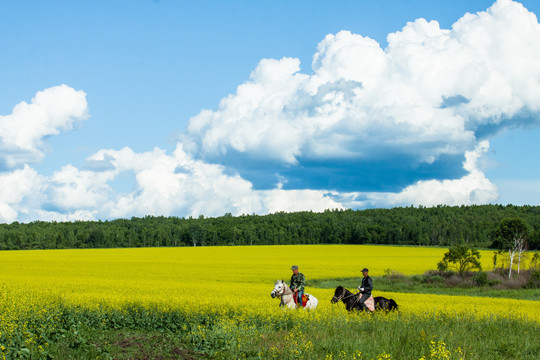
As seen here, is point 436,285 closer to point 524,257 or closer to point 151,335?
point 524,257

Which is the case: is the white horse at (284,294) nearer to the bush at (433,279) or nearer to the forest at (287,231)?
the bush at (433,279)

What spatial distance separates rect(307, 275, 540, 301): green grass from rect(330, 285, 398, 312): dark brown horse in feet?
53.3

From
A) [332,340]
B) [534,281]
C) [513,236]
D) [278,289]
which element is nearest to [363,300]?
[278,289]

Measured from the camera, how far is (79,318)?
15.4 meters

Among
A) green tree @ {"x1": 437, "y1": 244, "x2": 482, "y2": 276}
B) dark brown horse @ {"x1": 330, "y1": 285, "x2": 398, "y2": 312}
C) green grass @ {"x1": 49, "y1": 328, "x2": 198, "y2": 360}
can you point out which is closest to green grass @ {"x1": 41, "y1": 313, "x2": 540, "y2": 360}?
green grass @ {"x1": 49, "y1": 328, "x2": 198, "y2": 360}

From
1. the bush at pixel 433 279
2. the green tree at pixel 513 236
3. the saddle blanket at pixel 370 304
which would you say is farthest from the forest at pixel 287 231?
the saddle blanket at pixel 370 304

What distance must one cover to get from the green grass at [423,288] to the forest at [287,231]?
257ft

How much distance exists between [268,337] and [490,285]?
2852cm

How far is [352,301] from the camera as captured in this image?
14992mm

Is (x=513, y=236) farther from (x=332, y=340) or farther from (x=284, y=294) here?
(x=332, y=340)

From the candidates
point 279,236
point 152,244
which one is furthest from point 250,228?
point 152,244

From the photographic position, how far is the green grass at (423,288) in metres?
32.1

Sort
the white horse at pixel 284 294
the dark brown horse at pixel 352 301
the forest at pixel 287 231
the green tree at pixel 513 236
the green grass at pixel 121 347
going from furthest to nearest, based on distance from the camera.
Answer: the forest at pixel 287 231 → the green tree at pixel 513 236 → the dark brown horse at pixel 352 301 → the white horse at pixel 284 294 → the green grass at pixel 121 347

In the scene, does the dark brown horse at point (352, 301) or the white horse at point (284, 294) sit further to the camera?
the dark brown horse at point (352, 301)
